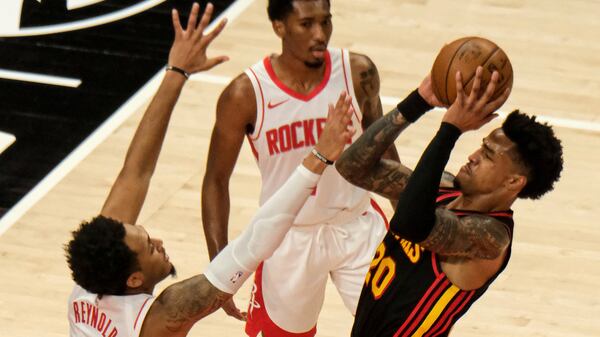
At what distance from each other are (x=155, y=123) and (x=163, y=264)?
662 millimetres

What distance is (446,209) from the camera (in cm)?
520

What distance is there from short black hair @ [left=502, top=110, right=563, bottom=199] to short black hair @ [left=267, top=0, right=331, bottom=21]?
1.37 meters

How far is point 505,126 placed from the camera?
205 inches

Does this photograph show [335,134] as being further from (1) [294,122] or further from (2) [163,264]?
(1) [294,122]

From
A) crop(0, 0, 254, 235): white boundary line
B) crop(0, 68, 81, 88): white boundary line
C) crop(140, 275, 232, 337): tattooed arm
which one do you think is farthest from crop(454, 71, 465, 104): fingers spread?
crop(0, 68, 81, 88): white boundary line

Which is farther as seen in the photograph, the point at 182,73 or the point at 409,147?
the point at 409,147

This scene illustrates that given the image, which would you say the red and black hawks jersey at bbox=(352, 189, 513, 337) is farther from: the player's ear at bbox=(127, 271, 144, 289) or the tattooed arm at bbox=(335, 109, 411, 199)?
the player's ear at bbox=(127, 271, 144, 289)

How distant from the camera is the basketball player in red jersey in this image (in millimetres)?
4863

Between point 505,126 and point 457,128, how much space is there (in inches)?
17.8

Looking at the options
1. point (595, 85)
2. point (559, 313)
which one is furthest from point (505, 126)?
point (595, 85)

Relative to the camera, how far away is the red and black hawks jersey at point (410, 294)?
208 inches

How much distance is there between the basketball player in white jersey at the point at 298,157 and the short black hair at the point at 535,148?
1.15 m

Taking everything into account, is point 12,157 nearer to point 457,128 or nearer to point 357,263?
point 357,263

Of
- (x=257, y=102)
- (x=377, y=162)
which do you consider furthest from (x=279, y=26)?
(x=377, y=162)
